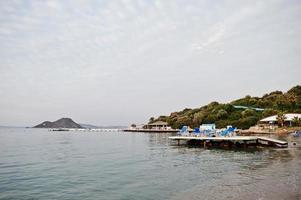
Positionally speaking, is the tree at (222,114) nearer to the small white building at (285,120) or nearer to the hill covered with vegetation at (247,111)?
the hill covered with vegetation at (247,111)

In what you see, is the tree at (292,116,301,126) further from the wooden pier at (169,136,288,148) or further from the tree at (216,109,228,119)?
the wooden pier at (169,136,288,148)

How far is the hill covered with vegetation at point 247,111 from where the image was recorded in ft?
268

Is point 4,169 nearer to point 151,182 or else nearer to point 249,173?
point 151,182

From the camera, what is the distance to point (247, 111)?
84.1 m

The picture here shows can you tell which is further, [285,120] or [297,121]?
[285,120]

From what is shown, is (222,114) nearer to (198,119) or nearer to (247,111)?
(247,111)

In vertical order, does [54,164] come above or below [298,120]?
below

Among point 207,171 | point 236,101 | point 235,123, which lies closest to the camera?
point 207,171

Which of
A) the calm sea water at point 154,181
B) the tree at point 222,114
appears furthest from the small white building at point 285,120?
the calm sea water at point 154,181

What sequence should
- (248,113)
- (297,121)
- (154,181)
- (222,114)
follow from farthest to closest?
(222,114) → (248,113) → (297,121) → (154,181)

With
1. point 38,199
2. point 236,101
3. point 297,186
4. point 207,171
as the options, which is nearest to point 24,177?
point 38,199

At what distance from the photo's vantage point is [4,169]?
2242 cm

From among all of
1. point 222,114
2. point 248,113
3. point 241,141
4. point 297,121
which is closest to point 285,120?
point 297,121

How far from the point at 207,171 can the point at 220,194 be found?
22.7ft
